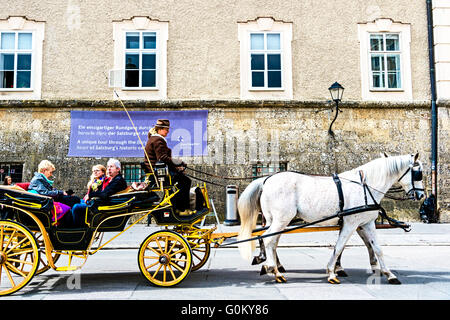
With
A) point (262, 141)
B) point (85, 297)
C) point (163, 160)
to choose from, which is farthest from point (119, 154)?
point (85, 297)

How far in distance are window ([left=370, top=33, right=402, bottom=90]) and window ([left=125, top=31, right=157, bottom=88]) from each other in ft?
24.3

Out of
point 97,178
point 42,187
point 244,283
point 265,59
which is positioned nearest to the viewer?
point 244,283

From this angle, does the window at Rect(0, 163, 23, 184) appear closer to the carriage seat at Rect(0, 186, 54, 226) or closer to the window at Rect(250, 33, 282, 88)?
the window at Rect(250, 33, 282, 88)

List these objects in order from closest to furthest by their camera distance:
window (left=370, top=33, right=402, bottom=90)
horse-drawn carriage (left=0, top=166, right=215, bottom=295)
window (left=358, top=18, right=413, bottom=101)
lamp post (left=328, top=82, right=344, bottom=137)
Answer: horse-drawn carriage (left=0, top=166, right=215, bottom=295)
lamp post (left=328, top=82, right=344, bottom=137)
window (left=358, top=18, right=413, bottom=101)
window (left=370, top=33, right=402, bottom=90)

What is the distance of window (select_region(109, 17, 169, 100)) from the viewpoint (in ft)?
43.8

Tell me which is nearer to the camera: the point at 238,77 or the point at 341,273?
the point at 341,273

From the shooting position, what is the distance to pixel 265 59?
44.8 feet

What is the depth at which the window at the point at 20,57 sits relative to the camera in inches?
520

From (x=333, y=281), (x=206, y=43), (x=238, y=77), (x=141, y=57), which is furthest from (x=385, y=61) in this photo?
(x=333, y=281)

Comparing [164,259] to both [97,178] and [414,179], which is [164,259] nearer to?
[97,178]

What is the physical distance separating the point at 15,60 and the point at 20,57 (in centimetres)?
18

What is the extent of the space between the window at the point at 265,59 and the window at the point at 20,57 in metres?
6.66

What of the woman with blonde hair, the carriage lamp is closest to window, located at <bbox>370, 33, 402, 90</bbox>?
the carriage lamp
